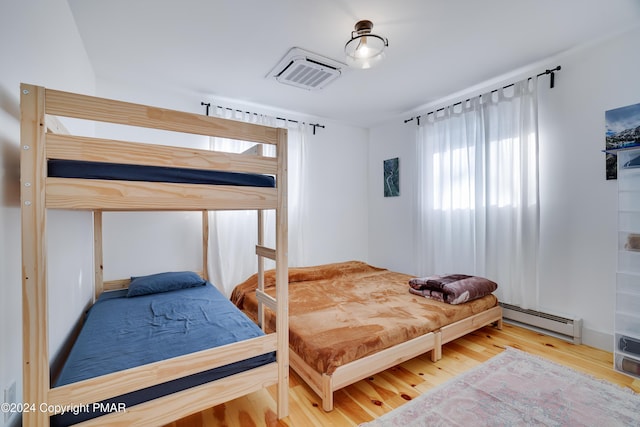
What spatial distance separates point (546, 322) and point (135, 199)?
3.31 meters

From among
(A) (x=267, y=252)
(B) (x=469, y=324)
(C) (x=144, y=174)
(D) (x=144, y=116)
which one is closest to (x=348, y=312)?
(A) (x=267, y=252)

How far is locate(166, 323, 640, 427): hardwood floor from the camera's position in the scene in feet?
5.05

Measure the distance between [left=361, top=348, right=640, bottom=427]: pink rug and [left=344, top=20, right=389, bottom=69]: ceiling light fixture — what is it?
237 centimetres

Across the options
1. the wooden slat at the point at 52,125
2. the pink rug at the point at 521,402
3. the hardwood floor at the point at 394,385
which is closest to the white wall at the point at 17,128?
the wooden slat at the point at 52,125

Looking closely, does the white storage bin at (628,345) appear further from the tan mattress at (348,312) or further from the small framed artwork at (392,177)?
the small framed artwork at (392,177)

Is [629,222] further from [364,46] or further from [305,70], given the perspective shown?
[305,70]

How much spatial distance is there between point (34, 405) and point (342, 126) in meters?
4.07

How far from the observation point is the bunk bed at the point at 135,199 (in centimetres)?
96

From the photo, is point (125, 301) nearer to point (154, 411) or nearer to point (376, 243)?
point (154, 411)

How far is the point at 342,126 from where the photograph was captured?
4223mm

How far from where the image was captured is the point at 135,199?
3.68 feet

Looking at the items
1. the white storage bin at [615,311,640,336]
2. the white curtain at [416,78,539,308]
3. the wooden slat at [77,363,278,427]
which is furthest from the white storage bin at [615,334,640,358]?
the wooden slat at [77,363,278,427]

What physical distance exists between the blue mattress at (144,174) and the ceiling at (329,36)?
123cm

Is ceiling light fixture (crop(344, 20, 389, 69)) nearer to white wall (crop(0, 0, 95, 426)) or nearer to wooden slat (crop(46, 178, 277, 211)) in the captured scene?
wooden slat (crop(46, 178, 277, 211))
